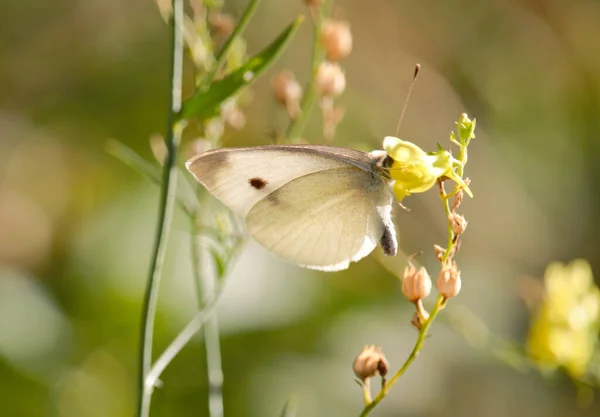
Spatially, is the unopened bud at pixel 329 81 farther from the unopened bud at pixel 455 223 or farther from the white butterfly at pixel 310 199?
the unopened bud at pixel 455 223

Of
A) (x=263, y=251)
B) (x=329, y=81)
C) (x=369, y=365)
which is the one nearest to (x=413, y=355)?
(x=369, y=365)

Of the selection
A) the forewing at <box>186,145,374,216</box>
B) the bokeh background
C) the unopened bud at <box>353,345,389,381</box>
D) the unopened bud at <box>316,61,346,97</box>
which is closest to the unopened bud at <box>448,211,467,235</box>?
the unopened bud at <box>353,345,389,381</box>

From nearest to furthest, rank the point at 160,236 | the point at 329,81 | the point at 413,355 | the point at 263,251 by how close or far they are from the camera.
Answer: the point at 413,355 → the point at 160,236 → the point at 329,81 → the point at 263,251

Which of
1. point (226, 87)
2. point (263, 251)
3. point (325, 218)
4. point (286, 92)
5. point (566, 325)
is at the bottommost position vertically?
point (263, 251)

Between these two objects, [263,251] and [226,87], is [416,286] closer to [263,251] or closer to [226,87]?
[226,87]

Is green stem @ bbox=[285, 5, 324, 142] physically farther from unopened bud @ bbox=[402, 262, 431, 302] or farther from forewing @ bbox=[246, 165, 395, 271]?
unopened bud @ bbox=[402, 262, 431, 302]

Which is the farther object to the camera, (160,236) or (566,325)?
(566,325)
